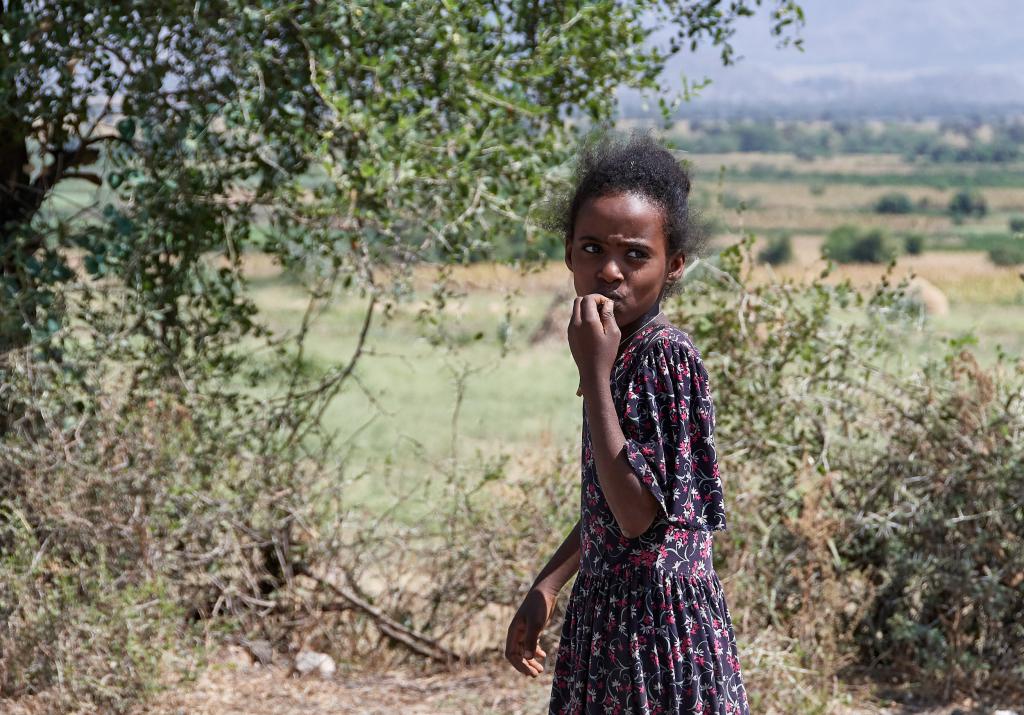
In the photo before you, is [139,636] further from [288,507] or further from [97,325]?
[97,325]

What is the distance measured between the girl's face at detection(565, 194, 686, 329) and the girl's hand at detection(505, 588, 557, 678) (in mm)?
556

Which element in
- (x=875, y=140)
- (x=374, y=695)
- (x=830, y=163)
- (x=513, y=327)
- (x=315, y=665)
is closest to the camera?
(x=374, y=695)

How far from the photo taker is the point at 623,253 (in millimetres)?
2170

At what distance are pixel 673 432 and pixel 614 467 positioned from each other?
5.7 inches

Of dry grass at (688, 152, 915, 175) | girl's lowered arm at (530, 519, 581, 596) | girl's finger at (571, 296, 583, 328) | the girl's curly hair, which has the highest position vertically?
dry grass at (688, 152, 915, 175)

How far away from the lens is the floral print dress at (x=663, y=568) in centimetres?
210

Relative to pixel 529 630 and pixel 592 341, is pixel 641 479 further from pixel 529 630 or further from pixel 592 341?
pixel 529 630

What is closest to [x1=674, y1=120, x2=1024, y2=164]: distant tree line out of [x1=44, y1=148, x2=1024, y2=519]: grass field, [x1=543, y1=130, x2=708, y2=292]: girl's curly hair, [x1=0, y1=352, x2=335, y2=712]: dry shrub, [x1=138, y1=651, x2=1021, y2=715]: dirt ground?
[x1=44, y1=148, x2=1024, y2=519]: grass field

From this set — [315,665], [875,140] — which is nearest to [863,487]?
[315,665]

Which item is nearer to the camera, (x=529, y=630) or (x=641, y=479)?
(x=641, y=479)

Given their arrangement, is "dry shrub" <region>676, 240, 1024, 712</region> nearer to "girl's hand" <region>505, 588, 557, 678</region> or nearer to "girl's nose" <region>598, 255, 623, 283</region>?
"girl's hand" <region>505, 588, 557, 678</region>

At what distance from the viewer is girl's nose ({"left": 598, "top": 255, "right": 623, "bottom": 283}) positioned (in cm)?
215

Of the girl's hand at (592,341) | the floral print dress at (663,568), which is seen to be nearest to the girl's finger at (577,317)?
the girl's hand at (592,341)

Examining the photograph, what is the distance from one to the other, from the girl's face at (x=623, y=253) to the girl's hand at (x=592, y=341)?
9 centimetres
